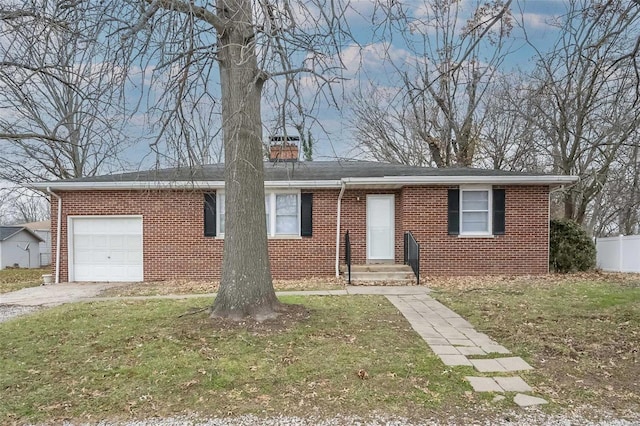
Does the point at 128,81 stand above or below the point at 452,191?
above

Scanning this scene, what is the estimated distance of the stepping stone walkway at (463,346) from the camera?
163 inches

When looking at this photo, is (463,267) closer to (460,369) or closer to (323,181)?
(323,181)

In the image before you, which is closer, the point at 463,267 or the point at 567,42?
the point at 567,42

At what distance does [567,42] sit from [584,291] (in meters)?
6.05

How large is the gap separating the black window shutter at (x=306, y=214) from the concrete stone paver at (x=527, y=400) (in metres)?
8.92

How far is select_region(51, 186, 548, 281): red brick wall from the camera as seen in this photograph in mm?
12148

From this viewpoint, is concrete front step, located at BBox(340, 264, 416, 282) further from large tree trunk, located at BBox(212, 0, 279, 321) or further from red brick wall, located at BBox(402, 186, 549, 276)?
large tree trunk, located at BBox(212, 0, 279, 321)

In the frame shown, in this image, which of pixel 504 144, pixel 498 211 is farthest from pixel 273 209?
pixel 504 144

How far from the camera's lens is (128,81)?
19.1ft

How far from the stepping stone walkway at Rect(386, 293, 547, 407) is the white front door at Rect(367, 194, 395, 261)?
4.53 m

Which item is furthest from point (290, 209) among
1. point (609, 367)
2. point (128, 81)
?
point (609, 367)

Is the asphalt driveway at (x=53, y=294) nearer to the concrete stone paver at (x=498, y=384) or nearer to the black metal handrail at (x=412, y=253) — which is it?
the black metal handrail at (x=412, y=253)

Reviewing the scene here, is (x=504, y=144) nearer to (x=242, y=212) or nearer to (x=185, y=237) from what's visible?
(x=185, y=237)

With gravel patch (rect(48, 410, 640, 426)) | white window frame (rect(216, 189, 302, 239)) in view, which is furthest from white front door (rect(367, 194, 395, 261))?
gravel patch (rect(48, 410, 640, 426))
